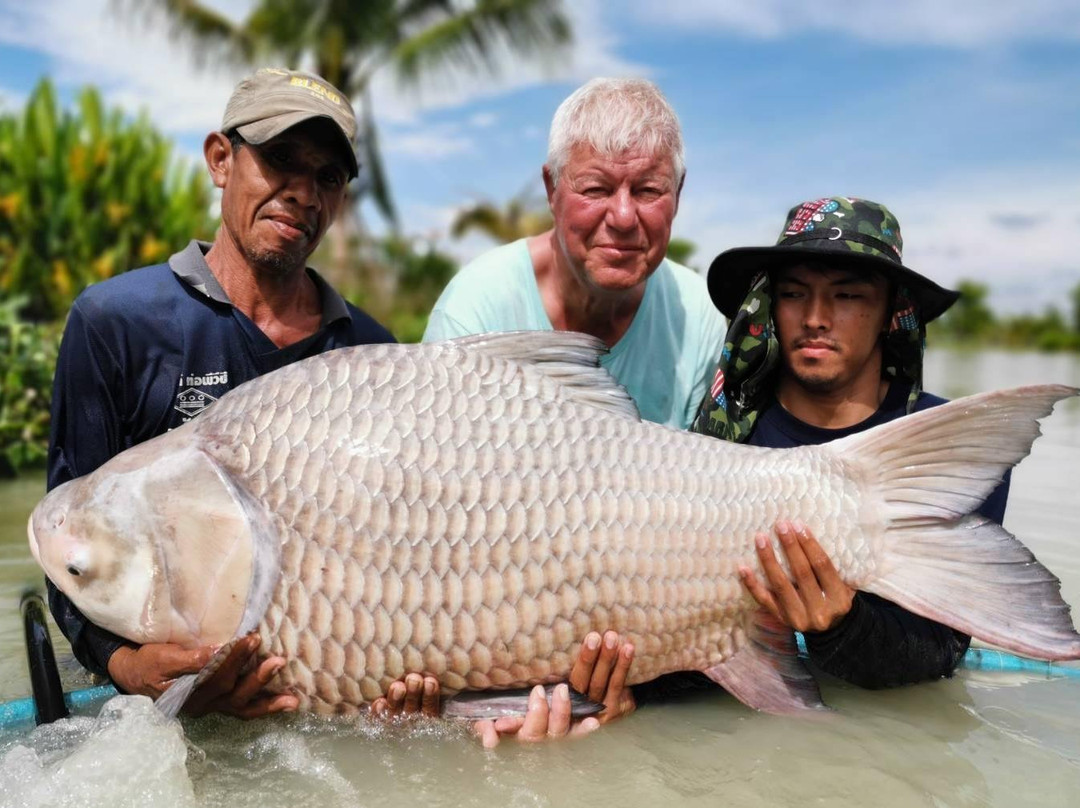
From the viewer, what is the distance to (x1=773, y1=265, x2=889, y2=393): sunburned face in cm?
263

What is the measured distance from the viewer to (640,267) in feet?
9.59

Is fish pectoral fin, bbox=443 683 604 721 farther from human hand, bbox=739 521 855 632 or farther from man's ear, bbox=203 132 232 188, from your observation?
man's ear, bbox=203 132 232 188

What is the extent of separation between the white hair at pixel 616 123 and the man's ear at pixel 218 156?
35.9 inches

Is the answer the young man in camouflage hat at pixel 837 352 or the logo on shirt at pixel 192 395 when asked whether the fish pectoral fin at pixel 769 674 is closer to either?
the young man in camouflage hat at pixel 837 352

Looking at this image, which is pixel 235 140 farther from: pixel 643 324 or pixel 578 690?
pixel 578 690

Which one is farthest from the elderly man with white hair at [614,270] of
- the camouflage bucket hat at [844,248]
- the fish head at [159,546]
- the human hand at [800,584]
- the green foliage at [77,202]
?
the green foliage at [77,202]

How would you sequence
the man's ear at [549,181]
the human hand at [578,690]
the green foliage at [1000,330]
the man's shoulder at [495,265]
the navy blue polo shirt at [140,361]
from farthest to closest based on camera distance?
the green foliage at [1000,330] < the man's shoulder at [495,265] < the man's ear at [549,181] < the navy blue polo shirt at [140,361] < the human hand at [578,690]

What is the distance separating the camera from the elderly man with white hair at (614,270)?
283 cm

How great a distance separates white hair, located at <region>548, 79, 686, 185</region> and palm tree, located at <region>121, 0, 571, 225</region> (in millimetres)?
12373

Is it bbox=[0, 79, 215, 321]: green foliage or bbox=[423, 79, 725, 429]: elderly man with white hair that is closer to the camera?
bbox=[423, 79, 725, 429]: elderly man with white hair

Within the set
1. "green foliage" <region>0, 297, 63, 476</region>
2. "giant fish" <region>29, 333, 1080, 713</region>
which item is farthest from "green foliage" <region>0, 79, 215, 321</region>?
"giant fish" <region>29, 333, 1080, 713</region>

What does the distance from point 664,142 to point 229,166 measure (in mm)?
1202

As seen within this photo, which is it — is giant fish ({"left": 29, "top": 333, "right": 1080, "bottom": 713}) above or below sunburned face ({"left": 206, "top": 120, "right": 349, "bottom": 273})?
below

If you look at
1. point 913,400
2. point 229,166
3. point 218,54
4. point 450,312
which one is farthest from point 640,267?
point 218,54
